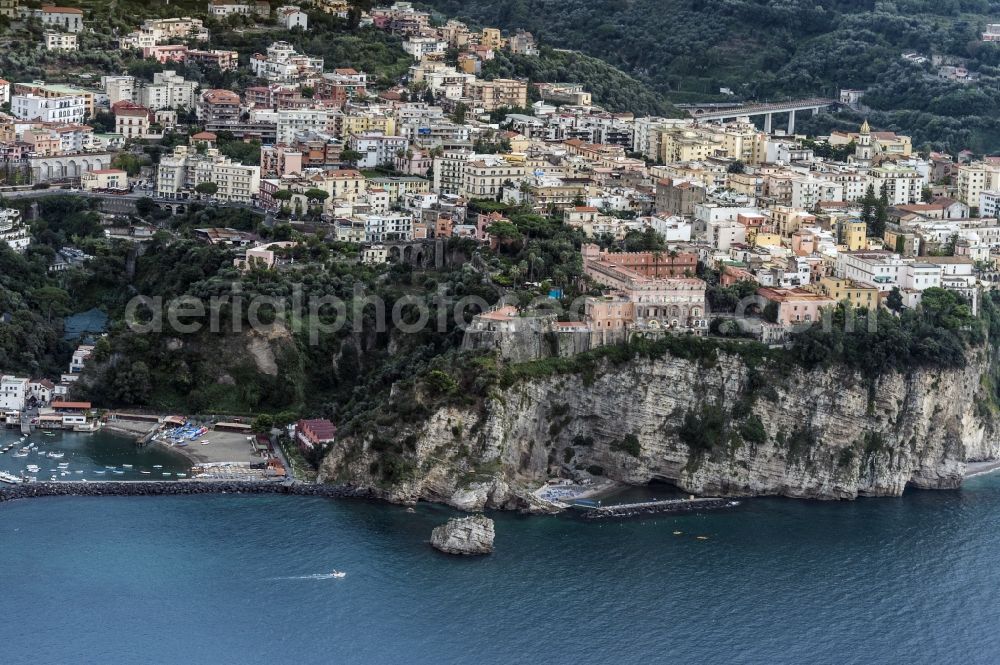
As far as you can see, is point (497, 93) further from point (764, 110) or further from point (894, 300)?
point (894, 300)

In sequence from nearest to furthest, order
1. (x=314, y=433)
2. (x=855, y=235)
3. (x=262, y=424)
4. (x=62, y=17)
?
(x=314, y=433), (x=262, y=424), (x=855, y=235), (x=62, y=17)

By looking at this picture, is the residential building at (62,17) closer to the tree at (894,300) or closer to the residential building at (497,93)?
the residential building at (497,93)

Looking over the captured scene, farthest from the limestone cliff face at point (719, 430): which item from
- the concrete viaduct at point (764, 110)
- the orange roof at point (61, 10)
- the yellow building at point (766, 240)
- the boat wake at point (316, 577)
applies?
the orange roof at point (61, 10)

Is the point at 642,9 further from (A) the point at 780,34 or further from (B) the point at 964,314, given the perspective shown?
(B) the point at 964,314

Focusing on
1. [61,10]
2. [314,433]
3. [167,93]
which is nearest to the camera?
[314,433]

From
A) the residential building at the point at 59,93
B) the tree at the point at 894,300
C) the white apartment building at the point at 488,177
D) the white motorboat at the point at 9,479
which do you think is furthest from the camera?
the residential building at the point at 59,93

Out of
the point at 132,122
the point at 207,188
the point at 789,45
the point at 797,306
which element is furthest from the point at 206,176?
the point at 789,45
